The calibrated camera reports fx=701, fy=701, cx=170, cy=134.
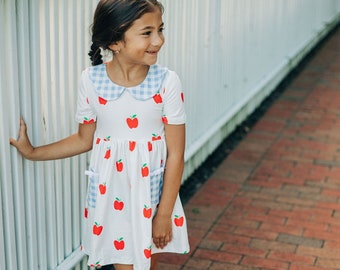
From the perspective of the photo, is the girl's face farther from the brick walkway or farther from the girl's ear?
the brick walkway

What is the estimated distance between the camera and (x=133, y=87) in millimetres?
2857

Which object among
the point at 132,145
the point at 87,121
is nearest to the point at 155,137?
the point at 132,145

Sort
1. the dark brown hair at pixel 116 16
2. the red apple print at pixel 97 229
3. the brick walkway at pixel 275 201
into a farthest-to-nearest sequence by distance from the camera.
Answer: the brick walkway at pixel 275 201 → the red apple print at pixel 97 229 → the dark brown hair at pixel 116 16

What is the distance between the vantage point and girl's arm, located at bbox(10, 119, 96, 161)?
3.00m

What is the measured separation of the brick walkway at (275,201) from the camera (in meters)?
4.39

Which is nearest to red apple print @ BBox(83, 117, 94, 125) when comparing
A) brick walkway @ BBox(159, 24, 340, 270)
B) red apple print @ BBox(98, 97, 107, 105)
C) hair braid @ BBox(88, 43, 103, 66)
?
red apple print @ BBox(98, 97, 107, 105)

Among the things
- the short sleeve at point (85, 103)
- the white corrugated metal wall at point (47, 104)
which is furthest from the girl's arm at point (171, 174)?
the white corrugated metal wall at point (47, 104)

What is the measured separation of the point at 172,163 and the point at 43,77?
2.50ft

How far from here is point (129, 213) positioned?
2963 mm

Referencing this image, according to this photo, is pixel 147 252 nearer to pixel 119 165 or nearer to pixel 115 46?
pixel 119 165

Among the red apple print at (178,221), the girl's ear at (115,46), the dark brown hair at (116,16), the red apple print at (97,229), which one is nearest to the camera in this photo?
the dark brown hair at (116,16)

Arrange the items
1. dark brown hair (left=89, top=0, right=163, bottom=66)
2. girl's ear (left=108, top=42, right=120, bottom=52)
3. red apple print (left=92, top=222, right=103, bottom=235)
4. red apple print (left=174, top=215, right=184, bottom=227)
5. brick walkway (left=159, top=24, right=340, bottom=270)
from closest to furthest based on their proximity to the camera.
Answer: dark brown hair (left=89, top=0, right=163, bottom=66) < girl's ear (left=108, top=42, right=120, bottom=52) < red apple print (left=92, top=222, right=103, bottom=235) < red apple print (left=174, top=215, right=184, bottom=227) < brick walkway (left=159, top=24, right=340, bottom=270)

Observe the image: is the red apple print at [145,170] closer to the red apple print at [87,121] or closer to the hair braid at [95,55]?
the red apple print at [87,121]

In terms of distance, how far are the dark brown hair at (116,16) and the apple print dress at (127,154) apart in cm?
16
